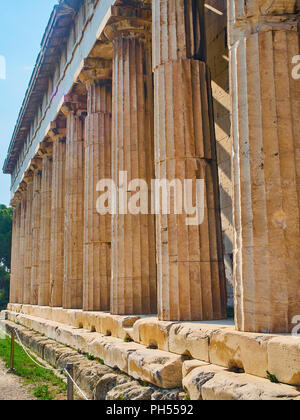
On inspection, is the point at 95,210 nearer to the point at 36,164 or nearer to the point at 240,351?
the point at 240,351

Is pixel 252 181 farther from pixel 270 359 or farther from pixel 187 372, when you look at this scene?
pixel 187 372

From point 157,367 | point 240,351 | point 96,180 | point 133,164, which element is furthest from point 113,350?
point 96,180

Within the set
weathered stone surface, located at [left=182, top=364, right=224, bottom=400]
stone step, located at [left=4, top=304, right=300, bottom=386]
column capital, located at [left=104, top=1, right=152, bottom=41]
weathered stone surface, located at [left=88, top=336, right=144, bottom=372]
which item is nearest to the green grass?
weathered stone surface, located at [left=88, top=336, right=144, bottom=372]

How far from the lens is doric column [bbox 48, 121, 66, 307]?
20.4 meters

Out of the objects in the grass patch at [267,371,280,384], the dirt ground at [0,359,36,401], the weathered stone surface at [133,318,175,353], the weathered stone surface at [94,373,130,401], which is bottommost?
the dirt ground at [0,359,36,401]

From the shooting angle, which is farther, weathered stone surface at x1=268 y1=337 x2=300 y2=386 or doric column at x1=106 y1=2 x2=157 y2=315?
doric column at x1=106 y1=2 x2=157 y2=315

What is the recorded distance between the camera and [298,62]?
6.73m

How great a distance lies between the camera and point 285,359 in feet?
18.0

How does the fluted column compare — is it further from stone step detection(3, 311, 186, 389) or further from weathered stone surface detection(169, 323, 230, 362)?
weathered stone surface detection(169, 323, 230, 362)

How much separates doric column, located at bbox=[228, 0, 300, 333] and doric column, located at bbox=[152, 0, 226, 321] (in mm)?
2143

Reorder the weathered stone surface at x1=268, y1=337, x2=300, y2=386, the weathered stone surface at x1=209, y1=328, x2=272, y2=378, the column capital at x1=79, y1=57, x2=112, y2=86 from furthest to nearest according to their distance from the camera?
the column capital at x1=79, y1=57, x2=112, y2=86 < the weathered stone surface at x1=209, y1=328, x2=272, y2=378 < the weathered stone surface at x1=268, y1=337, x2=300, y2=386

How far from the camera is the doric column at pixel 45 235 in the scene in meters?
23.5

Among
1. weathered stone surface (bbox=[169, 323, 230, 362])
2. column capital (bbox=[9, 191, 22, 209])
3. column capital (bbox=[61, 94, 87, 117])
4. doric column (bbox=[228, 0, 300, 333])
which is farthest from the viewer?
column capital (bbox=[9, 191, 22, 209])
